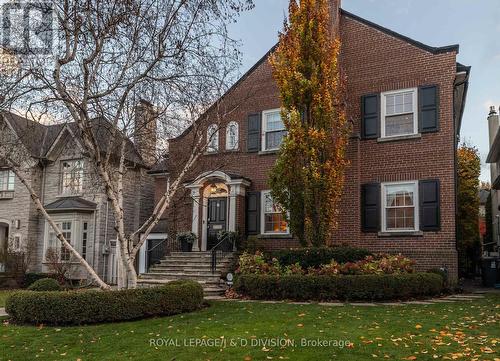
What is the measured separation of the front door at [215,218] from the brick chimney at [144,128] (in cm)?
497

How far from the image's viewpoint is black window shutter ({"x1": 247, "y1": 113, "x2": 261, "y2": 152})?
18016 mm

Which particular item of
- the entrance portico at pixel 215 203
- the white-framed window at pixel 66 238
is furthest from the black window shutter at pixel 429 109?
the white-framed window at pixel 66 238

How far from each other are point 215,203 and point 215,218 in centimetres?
56

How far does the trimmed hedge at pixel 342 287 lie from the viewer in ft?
38.0

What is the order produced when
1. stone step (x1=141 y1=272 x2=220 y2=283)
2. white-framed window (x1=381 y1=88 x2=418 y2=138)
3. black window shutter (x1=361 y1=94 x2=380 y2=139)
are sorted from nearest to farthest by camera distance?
stone step (x1=141 y1=272 x2=220 y2=283) → white-framed window (x1=381 y1=88 x2=418 y2=138) → black window shutter (x1=361 y1=94 x2=380 y2=139)

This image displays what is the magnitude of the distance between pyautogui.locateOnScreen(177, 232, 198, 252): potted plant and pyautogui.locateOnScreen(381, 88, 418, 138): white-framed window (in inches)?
294

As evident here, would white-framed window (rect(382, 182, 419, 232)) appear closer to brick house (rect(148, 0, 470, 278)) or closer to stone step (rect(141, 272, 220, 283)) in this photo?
brick house (rect(148, 0, 470, 278))

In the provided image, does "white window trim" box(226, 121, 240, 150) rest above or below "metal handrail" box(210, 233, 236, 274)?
above

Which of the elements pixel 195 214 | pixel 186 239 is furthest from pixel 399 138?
pixel 186 239

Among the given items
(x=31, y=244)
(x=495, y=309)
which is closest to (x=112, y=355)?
(x=495, y=309)

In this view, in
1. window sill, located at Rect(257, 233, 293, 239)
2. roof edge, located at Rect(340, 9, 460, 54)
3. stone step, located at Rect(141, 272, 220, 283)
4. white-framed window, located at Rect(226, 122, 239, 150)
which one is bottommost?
stone step, located at Rect(141, 272, 220, 283)

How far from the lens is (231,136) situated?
18.5 metres

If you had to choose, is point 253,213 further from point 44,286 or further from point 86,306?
point 86,306

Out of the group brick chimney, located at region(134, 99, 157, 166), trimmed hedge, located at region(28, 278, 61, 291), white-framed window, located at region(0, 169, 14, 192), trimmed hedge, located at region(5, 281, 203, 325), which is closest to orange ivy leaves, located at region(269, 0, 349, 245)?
brick chimney, located at region(134, 99, 157, 166)
